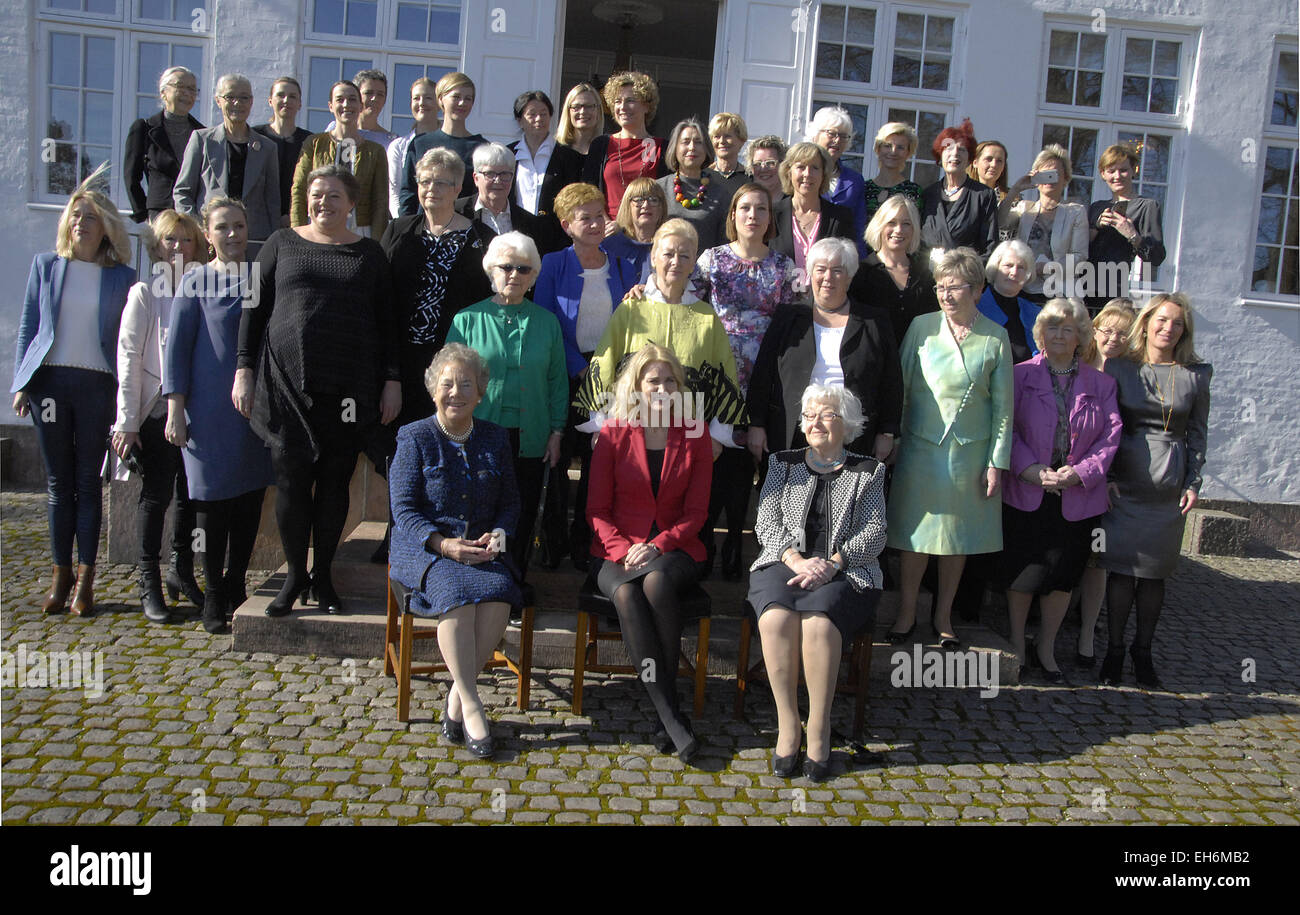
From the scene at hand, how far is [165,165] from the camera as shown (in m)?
6.37

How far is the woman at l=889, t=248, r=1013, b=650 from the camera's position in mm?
4688

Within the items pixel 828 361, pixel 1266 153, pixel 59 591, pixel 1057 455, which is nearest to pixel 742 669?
pixel 828 361

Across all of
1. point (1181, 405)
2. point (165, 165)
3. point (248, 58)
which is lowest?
point (1181, 405)

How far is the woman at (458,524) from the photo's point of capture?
387cm

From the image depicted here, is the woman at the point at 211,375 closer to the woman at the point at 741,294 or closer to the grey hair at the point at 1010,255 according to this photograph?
the woman at the point at 741,294

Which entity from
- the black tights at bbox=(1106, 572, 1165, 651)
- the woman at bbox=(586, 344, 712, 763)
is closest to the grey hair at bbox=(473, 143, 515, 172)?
the woman at bbox=(586, 344, 712, 763)

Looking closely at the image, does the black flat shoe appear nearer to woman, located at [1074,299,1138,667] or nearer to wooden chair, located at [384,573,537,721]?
woman, located at [1074,299,1138,667]

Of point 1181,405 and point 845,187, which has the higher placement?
point 845,187

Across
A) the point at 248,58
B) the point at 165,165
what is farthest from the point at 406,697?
the point at 248,58

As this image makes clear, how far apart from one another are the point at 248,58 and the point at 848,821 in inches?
305

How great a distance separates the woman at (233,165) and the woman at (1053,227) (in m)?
4.47

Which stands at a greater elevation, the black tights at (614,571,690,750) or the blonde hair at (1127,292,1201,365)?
the blonde hair at (1127,292,1201,365)

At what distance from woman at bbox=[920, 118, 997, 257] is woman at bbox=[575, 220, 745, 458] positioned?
1932 millimetres

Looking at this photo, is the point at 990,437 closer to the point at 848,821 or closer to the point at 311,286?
the point at 848,821
